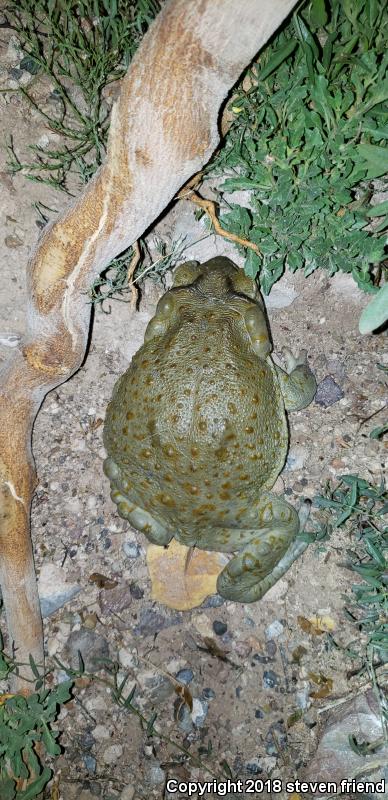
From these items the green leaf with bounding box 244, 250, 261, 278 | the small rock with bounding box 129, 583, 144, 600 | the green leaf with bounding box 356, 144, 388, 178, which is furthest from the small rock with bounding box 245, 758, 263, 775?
the green leaf with bounding box 356, 144, 388, 178

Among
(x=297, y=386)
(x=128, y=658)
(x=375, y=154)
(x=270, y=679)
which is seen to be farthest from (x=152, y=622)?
(x=375, y=154)

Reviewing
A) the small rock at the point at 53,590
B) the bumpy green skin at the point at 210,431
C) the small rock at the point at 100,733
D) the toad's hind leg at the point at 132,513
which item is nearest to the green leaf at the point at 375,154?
the bumpy green skin at the point at 210,431

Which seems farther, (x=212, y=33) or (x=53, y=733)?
(x=53, y=733)

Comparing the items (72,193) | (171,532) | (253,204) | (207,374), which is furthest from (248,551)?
(72,193)

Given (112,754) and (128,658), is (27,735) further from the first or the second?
(128,658)

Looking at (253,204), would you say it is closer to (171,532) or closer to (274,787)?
(171,532)

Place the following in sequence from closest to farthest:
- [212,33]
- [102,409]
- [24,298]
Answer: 1. [212,33]
2. [24,298]
3. [102,409]

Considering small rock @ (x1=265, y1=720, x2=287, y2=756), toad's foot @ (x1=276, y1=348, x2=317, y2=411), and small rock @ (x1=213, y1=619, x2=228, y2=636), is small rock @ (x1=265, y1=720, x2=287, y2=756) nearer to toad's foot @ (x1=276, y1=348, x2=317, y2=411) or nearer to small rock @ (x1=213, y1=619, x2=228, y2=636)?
small rock @ (x1=213, y1=619, x2=228, y2=636)

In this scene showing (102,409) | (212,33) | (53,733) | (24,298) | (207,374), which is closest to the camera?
(212,33)
